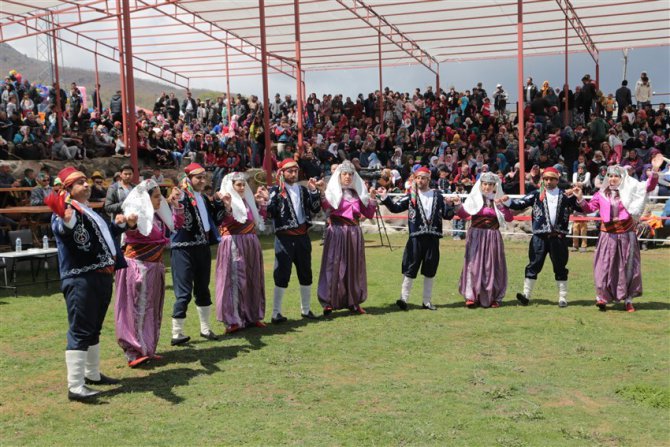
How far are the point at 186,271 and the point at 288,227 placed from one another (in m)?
1.57

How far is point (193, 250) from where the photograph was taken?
7.60 meters

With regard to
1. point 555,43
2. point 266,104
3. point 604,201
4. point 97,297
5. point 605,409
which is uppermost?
point 555,43

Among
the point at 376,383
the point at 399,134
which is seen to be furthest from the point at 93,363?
the point at 399,134

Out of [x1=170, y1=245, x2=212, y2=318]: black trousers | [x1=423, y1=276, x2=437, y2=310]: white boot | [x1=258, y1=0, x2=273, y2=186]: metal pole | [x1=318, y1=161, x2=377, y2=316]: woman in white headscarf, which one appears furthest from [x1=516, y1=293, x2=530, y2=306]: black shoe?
[x1=258, y1=0, x2=273, y2=186]: metal pole

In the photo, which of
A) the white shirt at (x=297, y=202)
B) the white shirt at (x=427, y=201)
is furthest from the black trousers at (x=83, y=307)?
the white shirt at (x=427, y=201)

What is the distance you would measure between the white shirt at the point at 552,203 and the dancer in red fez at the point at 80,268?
546 cm

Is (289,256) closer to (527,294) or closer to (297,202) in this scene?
(297,202)

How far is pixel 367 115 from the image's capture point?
26.7m

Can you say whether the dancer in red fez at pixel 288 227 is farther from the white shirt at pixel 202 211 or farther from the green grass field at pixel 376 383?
the white shirt at pixel 202 211

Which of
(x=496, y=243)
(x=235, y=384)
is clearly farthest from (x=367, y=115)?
(x=235, y=384)

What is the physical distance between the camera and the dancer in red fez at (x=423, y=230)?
364 inches

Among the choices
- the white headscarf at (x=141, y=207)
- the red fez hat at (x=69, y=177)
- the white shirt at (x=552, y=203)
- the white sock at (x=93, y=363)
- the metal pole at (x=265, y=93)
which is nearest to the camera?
the red fez hat at (x=69, y=177)

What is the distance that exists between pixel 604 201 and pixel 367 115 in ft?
59.4

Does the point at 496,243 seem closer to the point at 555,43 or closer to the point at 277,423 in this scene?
the point at 277,423
